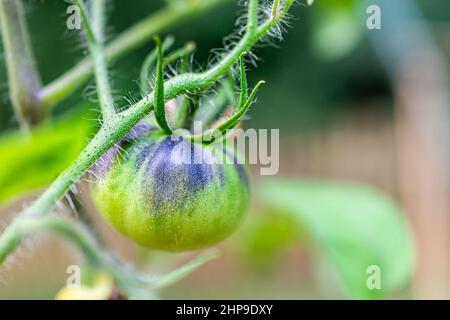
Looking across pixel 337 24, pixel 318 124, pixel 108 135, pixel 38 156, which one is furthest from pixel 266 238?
pixel 318 124

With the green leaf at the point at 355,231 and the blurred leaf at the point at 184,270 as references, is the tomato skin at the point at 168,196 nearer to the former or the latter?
the blurred leaf at the point at 184,270

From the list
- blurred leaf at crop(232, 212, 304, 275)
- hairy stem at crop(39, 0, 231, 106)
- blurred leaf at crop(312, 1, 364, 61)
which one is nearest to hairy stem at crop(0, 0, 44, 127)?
hairy stem at crop(39, 0, 231, 106)

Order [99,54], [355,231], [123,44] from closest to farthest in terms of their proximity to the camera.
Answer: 1. [99,54]
2. [123,44]
3. [355,231]

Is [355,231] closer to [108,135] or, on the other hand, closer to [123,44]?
[123,44]

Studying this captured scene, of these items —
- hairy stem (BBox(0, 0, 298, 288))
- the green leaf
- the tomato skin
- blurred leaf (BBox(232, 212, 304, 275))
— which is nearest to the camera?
hairy stem (BBox(0, 0, 298, 288))

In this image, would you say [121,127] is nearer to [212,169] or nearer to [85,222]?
[212,169]

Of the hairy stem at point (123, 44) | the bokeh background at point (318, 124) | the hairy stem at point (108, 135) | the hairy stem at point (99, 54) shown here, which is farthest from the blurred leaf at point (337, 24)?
the hairy stem at point (108, 135)

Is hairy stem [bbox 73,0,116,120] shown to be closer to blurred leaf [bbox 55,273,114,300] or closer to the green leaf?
blurred leaf [bbox 55,273,114,300]

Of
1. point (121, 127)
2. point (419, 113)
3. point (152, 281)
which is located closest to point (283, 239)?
point (152, 281)
